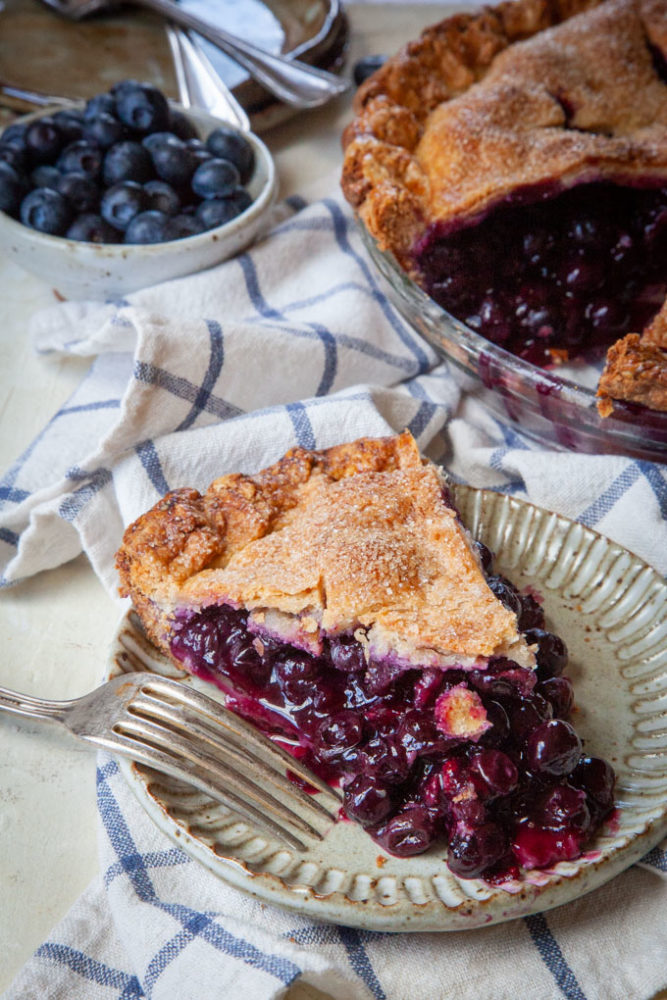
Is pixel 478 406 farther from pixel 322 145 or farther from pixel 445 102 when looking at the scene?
pixel 322 145

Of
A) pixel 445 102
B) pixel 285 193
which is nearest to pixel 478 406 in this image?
pixel 445 102

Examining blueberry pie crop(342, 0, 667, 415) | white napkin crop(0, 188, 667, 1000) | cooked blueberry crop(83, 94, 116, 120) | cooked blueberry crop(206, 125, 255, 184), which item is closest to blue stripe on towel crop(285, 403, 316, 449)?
white napkin crop(0, 188, 667, 1000)

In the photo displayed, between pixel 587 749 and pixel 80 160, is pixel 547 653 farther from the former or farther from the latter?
pixel 80 160

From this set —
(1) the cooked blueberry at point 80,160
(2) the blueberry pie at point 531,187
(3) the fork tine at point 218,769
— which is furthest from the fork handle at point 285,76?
(3) the fork tine at point 218,769

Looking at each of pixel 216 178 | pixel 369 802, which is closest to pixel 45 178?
pixel 216 178

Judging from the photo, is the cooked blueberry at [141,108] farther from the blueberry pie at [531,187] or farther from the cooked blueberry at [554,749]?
the cooked blueberry at [554,749]

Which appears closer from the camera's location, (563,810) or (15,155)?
(563,810)
